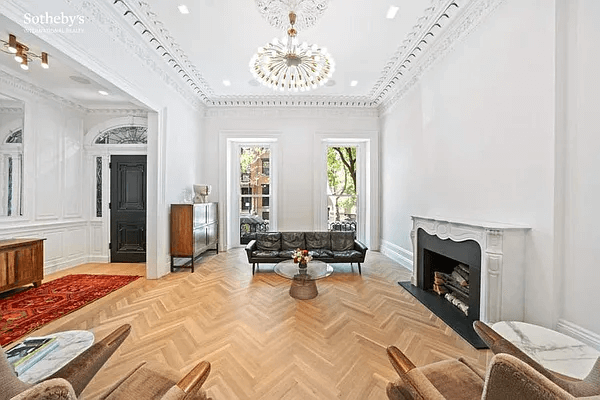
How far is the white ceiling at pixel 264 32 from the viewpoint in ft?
11.7

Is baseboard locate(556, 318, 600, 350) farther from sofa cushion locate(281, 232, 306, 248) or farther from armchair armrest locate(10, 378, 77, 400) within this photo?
sofa cushion locate(281, 232, 306, 248)

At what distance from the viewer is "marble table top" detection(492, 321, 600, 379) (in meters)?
1.54

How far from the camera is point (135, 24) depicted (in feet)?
12.6

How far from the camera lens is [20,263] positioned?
13.3 ft

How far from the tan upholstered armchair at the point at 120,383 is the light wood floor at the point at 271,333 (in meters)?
0.72

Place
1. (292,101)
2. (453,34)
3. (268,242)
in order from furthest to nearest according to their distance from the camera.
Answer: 1. (292,101)
2. (268,242)
3. (453,34)

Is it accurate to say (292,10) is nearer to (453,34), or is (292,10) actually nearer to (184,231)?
(453,34)

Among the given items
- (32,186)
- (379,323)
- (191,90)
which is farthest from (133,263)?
(379,323)

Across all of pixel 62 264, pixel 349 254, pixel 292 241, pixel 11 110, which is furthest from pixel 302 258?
pixel 11 110

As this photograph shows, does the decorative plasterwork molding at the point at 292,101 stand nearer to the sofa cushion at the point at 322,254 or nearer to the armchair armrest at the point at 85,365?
the sofa cushion at the point at 322,254

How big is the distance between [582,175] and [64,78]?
24.3 ft

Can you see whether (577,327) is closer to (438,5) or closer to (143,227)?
(438,5)

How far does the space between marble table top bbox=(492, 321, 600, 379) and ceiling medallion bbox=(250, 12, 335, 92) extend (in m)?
3.45

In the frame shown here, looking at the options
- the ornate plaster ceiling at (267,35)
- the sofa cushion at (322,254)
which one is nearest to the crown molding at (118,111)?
the ornate plaster ceiling at (267,35)
